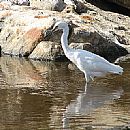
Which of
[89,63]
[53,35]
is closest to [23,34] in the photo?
[53,35]

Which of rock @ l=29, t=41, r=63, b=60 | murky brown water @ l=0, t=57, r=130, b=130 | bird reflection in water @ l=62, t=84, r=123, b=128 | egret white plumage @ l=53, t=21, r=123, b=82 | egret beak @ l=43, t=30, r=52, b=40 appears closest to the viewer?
murky brown water @ l=0, t=57, r=130, b=130

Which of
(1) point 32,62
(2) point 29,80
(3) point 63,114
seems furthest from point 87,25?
(3) point 63,114

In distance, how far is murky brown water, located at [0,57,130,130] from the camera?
7.64 metres

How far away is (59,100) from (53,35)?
275 inches

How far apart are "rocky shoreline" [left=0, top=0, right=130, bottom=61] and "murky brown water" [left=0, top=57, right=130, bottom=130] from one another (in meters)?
2.47

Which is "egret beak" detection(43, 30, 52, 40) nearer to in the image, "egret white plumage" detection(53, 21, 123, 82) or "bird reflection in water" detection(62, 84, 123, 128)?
"egret white plumage" detection(53, 21, 123, 82)

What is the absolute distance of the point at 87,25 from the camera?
17.6m

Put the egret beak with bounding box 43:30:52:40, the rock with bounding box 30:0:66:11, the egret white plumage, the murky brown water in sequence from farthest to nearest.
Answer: the rock with bounding box 30:0:66:11 → the egret beak with bounding box 43:30:52:40 → the egret white plumage → the murky brown water

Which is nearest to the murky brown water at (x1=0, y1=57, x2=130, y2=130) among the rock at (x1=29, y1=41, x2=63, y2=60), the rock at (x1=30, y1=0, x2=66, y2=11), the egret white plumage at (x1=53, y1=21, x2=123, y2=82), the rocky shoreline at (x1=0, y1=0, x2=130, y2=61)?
the egret white plumage at (x1=53, y1=21, x2=123, y2=82)

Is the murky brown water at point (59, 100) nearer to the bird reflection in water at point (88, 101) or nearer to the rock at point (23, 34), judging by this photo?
the bird reflection in water at point (88, 101)

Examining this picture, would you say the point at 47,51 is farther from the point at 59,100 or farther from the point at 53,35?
the point at 59,100

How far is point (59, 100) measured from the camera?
9.37 meters

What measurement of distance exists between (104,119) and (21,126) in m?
1.34

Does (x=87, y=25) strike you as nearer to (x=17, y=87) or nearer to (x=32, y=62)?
(x=32, y=62)
